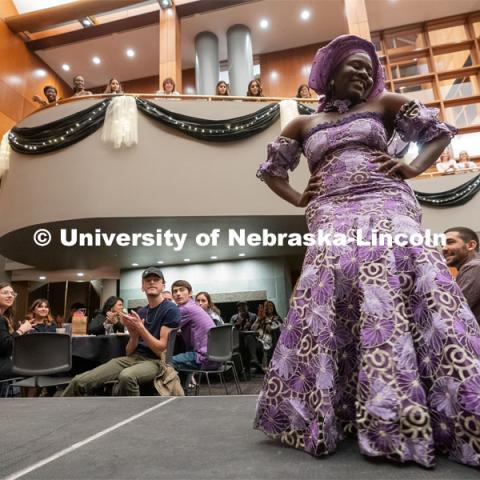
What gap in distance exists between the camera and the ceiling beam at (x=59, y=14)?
24.8ft

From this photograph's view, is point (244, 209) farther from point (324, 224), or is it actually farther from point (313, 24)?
point (313, 24)

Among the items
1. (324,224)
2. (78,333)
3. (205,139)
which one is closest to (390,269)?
(324,224)

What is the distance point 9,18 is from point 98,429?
30.9 ft

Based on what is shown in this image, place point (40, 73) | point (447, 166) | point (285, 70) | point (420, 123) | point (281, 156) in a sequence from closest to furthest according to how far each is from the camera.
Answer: point (420, 123), point (281, 156), point (447, 166), point (40, 73), point (285, 70)

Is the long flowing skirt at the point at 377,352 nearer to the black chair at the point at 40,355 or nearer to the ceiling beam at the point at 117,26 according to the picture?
the black chair at the point at 40,355

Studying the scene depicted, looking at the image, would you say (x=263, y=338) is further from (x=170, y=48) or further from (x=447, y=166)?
(x=170, y=48)

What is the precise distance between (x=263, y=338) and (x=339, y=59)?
17.6ft

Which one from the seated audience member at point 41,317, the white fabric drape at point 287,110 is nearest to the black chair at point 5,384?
the seated audience member at point 41,317

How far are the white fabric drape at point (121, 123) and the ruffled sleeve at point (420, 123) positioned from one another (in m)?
4.65

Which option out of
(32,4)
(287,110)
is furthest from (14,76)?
(287,110)

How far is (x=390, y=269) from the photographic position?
38.2 inches

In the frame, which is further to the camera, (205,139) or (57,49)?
(57,49)

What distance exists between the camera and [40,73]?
29.5 feet

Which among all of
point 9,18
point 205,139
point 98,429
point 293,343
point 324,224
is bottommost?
point 98,429
